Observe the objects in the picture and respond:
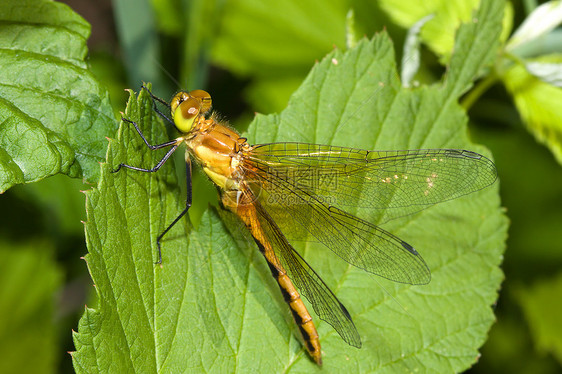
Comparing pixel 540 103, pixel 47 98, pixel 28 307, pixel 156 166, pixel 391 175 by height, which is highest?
pixel 47 98

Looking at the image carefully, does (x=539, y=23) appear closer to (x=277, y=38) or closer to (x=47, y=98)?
(x=277, y=38)

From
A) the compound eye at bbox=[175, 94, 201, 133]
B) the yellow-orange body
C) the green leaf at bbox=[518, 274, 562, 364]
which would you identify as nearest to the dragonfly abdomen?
the yellow-orange body

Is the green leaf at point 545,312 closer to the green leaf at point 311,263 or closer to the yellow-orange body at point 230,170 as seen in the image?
the green leaf at point 311,263

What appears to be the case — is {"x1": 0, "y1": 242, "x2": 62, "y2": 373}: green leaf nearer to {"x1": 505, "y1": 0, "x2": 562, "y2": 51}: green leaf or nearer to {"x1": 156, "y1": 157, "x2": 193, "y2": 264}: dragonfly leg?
{"x1": 156, "y1": 157, "x2": 193, "y2": 264}: dragonfly leg

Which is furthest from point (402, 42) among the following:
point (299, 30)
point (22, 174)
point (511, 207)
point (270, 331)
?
point (22, 174)

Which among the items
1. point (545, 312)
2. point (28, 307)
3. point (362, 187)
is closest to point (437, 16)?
point (362, 187)

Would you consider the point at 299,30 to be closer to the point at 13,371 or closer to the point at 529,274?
the point at 529,274
